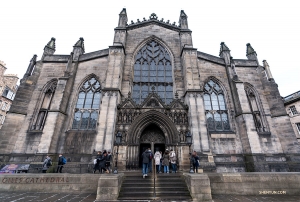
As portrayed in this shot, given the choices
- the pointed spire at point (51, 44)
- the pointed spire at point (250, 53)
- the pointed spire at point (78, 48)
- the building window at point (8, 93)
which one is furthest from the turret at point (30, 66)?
the pointed spire at point (250, 53)

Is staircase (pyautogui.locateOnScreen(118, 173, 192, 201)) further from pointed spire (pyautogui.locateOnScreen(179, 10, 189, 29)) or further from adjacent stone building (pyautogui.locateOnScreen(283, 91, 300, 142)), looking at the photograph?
adjacent stone building (pyautogui.locateOnScreen(283, 91, 300, 142))

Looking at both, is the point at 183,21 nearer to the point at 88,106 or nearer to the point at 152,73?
the point at 152,73

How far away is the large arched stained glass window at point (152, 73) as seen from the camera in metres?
14.7

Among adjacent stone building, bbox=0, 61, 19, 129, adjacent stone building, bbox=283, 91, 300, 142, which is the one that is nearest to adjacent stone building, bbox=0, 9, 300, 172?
adjacent stone building, bbox=283, 91, 300, 142

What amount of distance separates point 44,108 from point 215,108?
16454 mm

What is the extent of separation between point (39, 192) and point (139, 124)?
7207 millimetres

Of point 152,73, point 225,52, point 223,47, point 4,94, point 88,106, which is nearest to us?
point 88,106

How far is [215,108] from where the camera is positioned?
14.3 metres

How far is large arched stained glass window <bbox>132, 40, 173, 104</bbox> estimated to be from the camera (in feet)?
48.1

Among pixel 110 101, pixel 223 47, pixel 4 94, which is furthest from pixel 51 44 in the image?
pixel 4 94

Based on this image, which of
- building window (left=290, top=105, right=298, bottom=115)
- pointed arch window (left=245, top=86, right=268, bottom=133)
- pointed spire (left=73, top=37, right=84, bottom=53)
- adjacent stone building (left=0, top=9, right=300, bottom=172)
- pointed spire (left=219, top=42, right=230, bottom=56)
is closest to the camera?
adjacent stone building (left=0, top=9, right=300, bottom=172)

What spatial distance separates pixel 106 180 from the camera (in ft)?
20.4

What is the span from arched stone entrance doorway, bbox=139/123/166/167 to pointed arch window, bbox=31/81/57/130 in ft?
30.0

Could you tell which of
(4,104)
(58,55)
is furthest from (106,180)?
(4,104)
